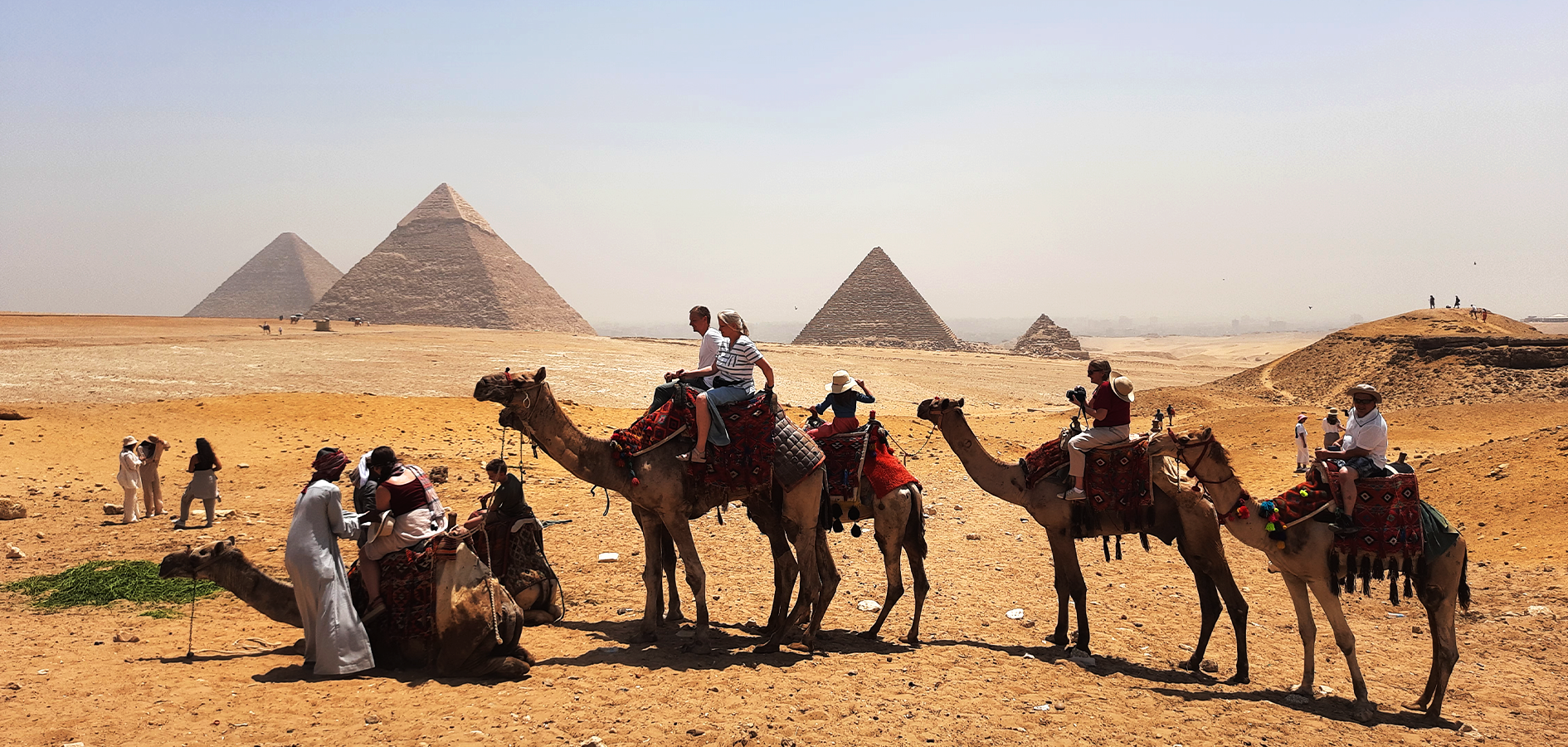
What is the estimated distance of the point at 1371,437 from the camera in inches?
237

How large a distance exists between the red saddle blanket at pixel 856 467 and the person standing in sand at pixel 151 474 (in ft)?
28.8

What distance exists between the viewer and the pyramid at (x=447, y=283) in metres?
124

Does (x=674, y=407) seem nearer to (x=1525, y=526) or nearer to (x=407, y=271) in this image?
(x=1525, y=526)

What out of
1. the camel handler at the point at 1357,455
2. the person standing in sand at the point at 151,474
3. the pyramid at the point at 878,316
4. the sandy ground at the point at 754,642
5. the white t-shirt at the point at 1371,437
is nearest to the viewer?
the sandy ground at the point at 754,642

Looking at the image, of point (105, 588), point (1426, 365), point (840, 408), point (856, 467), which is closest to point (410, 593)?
point (856, 467)

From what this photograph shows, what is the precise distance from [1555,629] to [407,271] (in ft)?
468

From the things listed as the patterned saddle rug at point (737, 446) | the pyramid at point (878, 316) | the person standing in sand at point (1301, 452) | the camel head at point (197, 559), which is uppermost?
the pyramid at point (878, 316)

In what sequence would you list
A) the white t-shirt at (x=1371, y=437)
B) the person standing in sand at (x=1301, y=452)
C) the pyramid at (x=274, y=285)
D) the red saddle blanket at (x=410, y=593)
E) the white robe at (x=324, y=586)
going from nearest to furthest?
the white robe at (x=324, y=586) → the red saddle blanket at (x=410, y=593) → the white t-shirt at (x=1371, y=437) → the person standing in sand at (x=1301, y=452) → the pyramid at (x=274, y=285)

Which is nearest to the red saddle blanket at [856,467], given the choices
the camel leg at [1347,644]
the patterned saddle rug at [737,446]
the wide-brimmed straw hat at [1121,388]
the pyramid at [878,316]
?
the patterned saddle rug at [737,446]

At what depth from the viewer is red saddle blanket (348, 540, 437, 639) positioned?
5520 mm

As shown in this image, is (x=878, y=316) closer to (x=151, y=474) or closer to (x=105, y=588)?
(x=151, y=474)

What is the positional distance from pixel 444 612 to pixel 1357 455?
6.19 m

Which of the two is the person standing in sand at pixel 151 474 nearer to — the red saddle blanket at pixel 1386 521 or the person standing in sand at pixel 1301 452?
the red saddle blanket at pixel 1386 521

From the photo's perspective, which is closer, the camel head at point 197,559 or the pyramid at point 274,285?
the camel head at point 197,559
